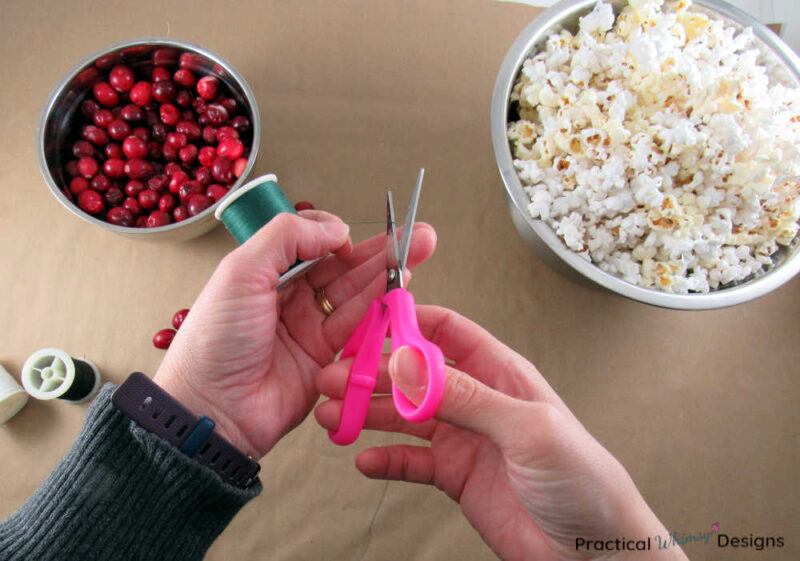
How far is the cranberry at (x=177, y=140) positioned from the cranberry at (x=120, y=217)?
155 millimetres

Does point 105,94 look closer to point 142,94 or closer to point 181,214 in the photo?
point 142,94

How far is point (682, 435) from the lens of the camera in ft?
3.38

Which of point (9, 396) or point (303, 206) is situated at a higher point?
point (303, 206)

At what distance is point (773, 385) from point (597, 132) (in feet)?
2.11

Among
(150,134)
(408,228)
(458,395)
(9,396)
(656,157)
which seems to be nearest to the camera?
(458,395)

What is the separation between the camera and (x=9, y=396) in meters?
0.93

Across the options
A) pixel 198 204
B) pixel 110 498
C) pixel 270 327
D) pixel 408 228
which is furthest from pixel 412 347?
pixel 198 204

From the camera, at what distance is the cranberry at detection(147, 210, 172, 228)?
37.5 inches

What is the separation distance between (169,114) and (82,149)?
0.17 metres

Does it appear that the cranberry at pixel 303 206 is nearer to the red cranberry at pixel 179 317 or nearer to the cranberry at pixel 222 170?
the cranberry at pixel 222 170

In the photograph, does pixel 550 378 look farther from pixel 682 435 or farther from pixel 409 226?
pixel 409 226

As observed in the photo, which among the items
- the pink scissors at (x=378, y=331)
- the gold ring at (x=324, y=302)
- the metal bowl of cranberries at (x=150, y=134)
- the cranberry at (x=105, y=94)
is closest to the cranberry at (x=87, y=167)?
the metal bowl of cranberries at (x=150, y=134)

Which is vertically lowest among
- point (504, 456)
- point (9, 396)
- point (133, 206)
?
point (504, 456)

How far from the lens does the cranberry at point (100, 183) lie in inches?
38.6
